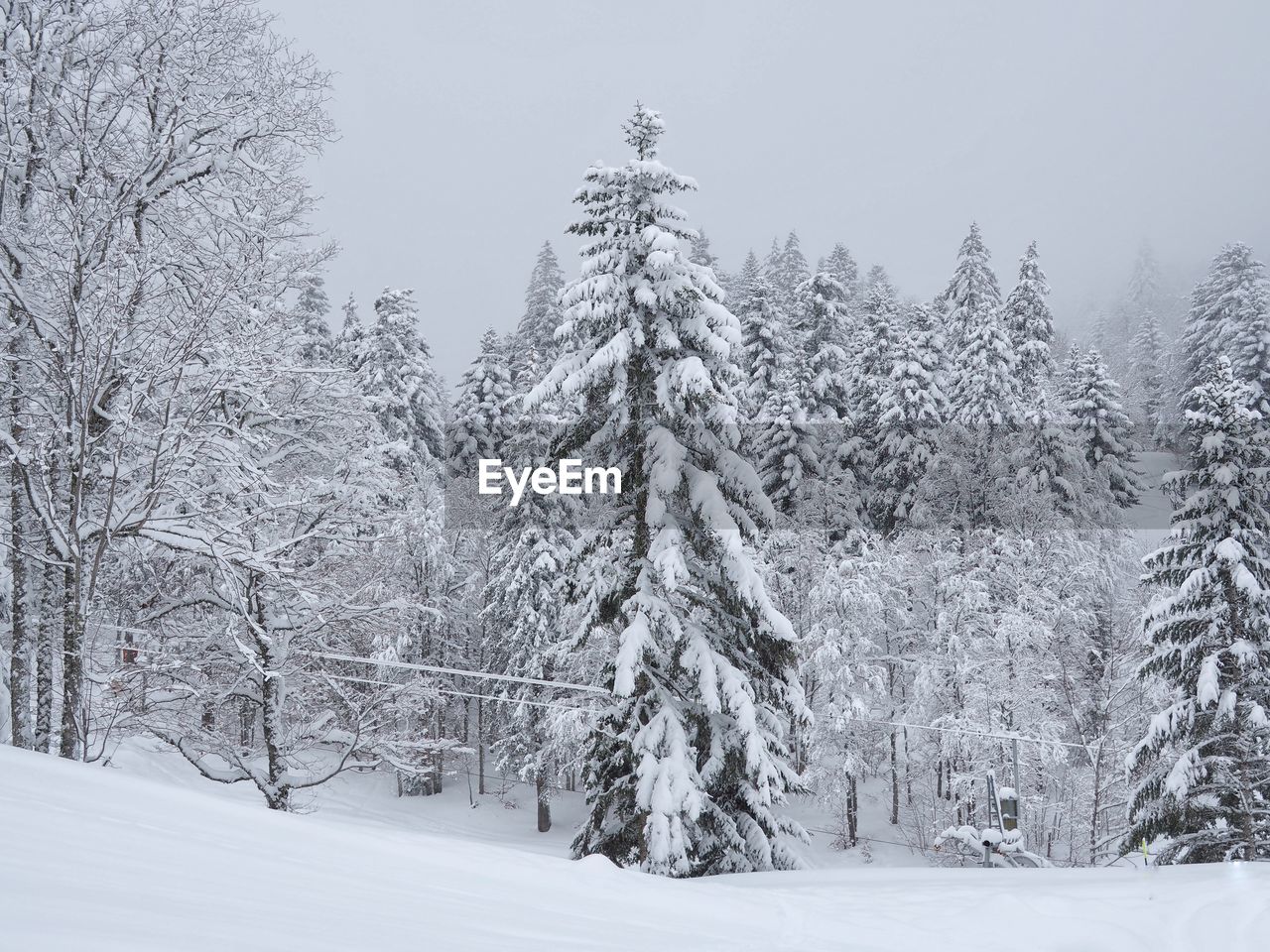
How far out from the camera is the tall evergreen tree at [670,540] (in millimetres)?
12539

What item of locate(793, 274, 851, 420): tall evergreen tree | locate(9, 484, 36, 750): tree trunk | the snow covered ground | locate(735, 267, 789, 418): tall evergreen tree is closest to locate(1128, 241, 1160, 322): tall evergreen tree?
locate(793, 274, 851, 420): tall evergreen tree

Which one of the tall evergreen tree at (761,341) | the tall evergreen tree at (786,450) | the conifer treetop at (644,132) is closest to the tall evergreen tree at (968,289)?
the tall evergreen tree at (761,341)

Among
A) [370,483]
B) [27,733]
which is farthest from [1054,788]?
[27,733]

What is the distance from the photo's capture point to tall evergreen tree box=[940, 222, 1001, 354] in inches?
1766

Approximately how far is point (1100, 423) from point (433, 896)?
45702mm

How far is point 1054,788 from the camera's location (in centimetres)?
3044

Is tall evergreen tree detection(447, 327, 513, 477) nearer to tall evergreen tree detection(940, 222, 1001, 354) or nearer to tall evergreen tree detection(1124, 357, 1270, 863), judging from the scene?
tall evergreen tree detection(940, 222, 1001, 354)

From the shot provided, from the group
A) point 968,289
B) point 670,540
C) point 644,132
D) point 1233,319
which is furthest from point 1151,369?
point 670,540

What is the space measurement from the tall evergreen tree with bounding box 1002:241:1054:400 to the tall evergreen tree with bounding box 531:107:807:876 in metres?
36.8

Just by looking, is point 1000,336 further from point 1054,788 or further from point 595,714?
point 595,714

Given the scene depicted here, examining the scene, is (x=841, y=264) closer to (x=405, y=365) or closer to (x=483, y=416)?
(x=483, y=416)

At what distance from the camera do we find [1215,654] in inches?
571

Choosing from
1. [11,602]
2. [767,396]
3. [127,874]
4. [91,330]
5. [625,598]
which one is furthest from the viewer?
[767,396]

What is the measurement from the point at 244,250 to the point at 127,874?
743cm
